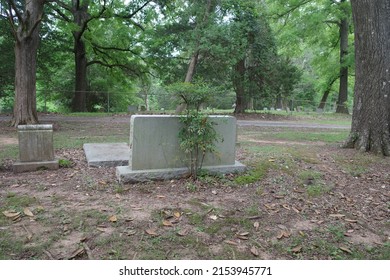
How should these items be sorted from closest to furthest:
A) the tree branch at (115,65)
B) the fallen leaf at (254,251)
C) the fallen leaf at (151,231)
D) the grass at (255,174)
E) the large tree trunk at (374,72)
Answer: the fallen leaf at (254,251) → the fallen leaf at (151,231) → the grass at (255,174) → the large tree trunk at (374,72) → the tree branch at (115,65)

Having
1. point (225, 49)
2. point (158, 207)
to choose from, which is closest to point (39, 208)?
point (158, 207)

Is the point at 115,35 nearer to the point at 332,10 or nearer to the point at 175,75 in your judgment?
the point at 175,75

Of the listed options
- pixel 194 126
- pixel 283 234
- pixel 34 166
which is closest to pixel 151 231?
pixel 283 234

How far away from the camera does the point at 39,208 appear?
3.50m

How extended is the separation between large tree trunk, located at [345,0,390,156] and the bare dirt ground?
1.42 meters

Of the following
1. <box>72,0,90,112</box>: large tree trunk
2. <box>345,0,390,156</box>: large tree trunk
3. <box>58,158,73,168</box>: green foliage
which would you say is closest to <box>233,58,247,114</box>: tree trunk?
<box>72,0,90,112</box>: large tree trunk

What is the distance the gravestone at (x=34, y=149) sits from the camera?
198 inches

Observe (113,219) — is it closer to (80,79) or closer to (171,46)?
(171,46)

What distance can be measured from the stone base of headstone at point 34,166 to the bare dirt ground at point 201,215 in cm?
12

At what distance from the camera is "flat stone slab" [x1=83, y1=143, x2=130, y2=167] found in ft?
18.1

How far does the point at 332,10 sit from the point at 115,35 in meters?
14.4

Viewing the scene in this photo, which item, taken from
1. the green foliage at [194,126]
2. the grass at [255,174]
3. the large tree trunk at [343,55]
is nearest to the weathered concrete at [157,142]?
the green foliage at [194,126]

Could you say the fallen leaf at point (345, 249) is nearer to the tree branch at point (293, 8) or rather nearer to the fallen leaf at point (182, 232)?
the fallen leaf at point (182, 232)
